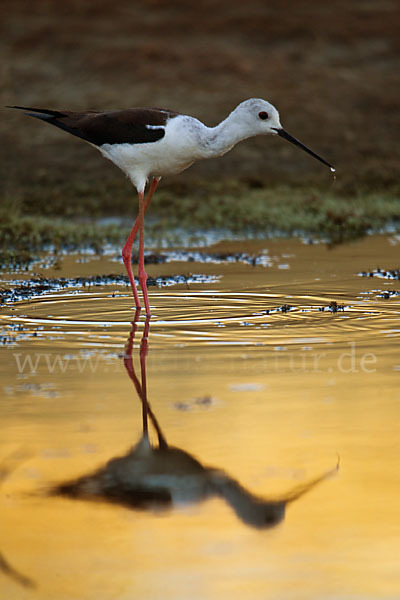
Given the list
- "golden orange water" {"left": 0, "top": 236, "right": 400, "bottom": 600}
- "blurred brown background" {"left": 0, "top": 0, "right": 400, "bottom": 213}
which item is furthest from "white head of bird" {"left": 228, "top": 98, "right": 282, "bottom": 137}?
"blurred brown background" {"left": 0, "top": 0, "right": 400, "bottom": 213}

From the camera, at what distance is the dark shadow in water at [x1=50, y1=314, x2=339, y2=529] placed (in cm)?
405

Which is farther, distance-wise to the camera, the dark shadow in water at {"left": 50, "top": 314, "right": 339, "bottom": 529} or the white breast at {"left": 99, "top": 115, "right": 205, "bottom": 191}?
the white breast at {"left": 99, "top": 115, "right": 205, "bottom": 191}

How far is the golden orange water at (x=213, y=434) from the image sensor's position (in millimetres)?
3482

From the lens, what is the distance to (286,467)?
14.4ft

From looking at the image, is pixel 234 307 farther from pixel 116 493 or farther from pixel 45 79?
pixel 45 79

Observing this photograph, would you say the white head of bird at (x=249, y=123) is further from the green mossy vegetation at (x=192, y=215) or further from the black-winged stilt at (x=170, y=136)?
the green mossy vegetation at (x=192, y=215)

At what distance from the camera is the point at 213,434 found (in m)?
4.86

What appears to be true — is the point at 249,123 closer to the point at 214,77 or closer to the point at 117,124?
the point at 117,124

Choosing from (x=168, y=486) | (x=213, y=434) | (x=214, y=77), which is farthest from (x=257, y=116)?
(x=214, y=77)

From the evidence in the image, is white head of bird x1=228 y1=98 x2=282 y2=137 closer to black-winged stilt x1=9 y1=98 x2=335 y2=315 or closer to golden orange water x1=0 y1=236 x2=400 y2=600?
black-winged stilt x1=9 y1=98 x2=335 y2=315

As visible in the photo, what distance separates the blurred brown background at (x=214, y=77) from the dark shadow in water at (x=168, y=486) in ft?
33.7

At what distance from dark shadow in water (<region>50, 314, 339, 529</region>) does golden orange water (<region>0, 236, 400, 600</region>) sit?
5 centimetres

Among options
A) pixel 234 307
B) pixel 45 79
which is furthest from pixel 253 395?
pixel 45 79

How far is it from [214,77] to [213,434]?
609 inches
